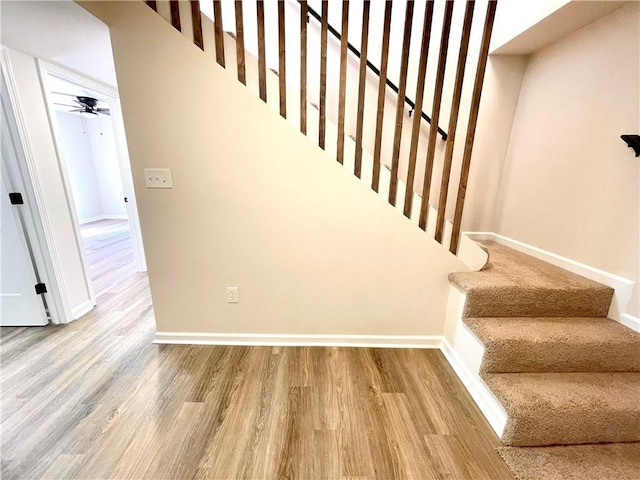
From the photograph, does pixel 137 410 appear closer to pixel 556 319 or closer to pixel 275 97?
pixel 275 97

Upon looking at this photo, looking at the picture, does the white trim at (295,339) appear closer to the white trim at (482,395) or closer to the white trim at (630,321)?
the white trim at (482,395)

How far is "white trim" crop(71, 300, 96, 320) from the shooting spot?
7.50 feet

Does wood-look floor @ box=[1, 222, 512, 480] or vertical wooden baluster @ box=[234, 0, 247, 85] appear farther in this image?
vertical wooden baluster @ box=[234, 0, 247, 85]

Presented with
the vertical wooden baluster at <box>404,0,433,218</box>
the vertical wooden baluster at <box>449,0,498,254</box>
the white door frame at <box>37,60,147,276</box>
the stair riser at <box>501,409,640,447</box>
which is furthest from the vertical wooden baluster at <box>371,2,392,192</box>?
the white door frame at <box>37,60,147,276</box>

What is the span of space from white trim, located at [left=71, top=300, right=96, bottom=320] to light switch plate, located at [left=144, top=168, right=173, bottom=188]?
159 centimetres

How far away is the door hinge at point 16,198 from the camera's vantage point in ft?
6.30

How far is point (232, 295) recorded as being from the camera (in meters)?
1.91

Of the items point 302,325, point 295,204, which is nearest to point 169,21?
point 295,204

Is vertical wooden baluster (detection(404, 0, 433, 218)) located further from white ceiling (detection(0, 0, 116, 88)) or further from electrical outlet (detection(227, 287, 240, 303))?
white ceiling (detection(0, 0, 116, 88))

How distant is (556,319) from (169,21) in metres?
3.02

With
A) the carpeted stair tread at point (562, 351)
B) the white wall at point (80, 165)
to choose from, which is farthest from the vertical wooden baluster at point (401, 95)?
the white wall at point (80, 165)

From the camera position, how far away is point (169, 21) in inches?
58.8

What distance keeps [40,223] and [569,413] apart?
3638mm

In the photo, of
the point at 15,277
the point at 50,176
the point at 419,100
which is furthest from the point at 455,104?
the point at 15,277
